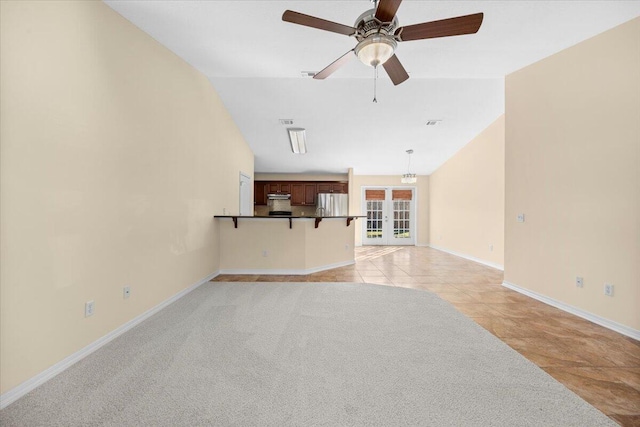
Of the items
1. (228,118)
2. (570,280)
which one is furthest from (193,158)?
(570,280)

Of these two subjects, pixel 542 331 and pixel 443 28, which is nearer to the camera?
pixel 443 28

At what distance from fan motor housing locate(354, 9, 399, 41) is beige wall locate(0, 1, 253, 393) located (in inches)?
81.3

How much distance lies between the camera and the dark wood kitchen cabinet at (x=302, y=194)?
7.85 metres

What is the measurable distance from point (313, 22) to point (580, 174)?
310 cm

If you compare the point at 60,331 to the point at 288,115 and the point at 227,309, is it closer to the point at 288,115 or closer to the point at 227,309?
the point at 227,309

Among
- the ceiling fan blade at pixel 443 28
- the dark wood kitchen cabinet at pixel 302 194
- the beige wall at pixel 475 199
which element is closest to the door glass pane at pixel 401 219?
the beige wall at pixel 475 199

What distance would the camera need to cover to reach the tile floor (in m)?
1.62

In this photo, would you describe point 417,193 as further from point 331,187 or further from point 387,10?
point 387,10

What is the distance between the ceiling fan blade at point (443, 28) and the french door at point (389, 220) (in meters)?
6.64

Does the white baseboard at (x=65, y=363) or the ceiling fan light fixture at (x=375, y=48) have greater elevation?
the ceiling fan light fixture at (x=375, y=48)

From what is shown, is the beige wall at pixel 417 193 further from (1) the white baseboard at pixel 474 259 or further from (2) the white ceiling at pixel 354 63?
(2) the white ceiling at pixel 354 63

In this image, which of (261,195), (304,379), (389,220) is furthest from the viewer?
(389,220)

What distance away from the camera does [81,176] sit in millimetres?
1939

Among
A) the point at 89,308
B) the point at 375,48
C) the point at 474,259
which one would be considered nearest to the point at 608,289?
the point at 375,48
